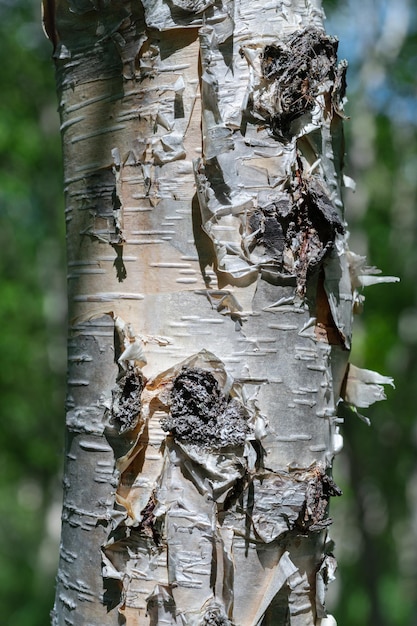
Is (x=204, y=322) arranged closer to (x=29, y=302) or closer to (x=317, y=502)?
(x=317, y=502)

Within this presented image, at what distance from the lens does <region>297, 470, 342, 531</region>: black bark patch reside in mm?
1003

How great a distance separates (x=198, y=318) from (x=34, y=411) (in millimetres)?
10834

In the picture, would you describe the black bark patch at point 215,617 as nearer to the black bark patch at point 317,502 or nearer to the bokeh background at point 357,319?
the black bark patch at point 317,502

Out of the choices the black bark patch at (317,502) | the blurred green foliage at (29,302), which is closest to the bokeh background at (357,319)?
the blurred green foliage at (29,302)

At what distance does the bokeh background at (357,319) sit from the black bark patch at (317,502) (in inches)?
163

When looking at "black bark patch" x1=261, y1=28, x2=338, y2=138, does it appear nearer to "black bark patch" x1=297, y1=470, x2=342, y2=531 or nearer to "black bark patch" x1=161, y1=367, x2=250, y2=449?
"black bark patch" x1=161, y1=367, x2=250, y2=449

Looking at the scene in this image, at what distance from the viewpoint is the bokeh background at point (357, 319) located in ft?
21.0

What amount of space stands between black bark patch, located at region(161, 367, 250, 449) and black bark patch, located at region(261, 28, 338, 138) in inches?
16.4

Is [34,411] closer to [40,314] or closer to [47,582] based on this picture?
[40,314]

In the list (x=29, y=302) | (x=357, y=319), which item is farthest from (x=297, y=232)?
(x=29, y=302)

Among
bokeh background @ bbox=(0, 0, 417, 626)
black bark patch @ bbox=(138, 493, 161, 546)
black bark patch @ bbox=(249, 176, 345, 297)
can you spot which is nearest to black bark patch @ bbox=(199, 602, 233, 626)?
black bark patch @ bbox=(138, 493, 161, 546)

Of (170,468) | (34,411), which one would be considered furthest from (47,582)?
(170,468)

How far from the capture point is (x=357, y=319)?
Result: 5.82 meters

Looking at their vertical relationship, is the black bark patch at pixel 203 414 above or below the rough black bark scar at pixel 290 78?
below
